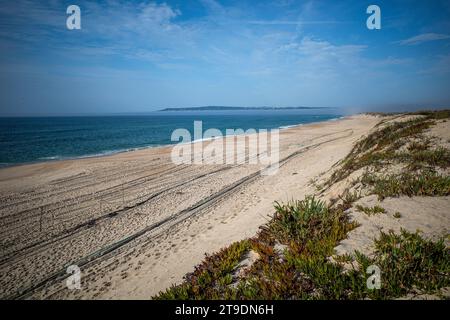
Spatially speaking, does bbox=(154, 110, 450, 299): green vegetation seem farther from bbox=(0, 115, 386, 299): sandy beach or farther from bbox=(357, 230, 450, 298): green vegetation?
bbox=(0, 115, 386, 299): sandy beach

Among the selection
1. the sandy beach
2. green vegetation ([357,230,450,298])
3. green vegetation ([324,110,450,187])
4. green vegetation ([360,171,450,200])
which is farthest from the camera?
green vegetation ([324,110,450,187])

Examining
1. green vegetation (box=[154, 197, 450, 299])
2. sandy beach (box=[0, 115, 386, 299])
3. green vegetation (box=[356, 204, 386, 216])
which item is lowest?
sandy beach (box=[0, 115, 386, 299])

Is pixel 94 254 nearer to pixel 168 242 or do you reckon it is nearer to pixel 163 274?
pixel 168 242

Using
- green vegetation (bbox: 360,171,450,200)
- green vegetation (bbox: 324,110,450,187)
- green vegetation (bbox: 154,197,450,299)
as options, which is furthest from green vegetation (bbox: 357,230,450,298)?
green vegetation (bbox: 324,110,450,187)

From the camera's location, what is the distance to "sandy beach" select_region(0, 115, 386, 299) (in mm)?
6797

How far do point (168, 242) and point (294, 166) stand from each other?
12.7m

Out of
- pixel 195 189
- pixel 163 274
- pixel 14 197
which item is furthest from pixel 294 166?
pixel 14 197

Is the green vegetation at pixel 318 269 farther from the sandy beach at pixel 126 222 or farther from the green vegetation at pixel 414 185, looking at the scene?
the green vegetation at pixel 414 185

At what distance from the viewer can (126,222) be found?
10.6 meters

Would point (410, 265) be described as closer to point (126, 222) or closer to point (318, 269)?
point (318, 269)

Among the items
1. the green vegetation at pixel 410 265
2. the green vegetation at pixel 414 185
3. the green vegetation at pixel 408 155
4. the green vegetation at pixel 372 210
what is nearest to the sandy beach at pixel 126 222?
the green vegetation at pixel 408 155

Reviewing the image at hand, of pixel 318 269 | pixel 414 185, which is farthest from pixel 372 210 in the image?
pixel 318 269

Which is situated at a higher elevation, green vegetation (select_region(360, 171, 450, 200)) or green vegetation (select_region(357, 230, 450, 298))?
green vegetation (select_region(360, 171, 450, 200))

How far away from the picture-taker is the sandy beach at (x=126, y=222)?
6797mm
